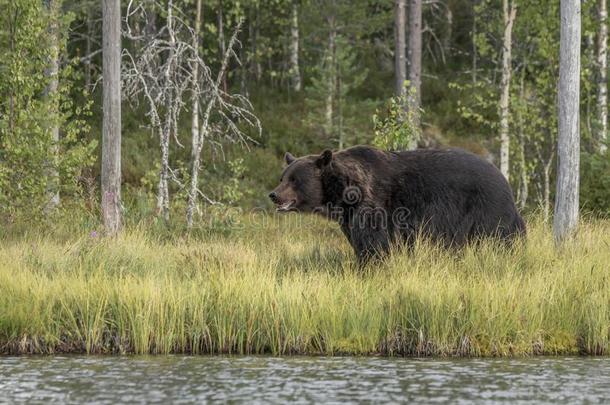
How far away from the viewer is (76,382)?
7.69 meters

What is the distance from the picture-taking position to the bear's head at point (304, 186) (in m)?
11.2

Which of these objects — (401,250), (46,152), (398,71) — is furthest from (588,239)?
(398,71)

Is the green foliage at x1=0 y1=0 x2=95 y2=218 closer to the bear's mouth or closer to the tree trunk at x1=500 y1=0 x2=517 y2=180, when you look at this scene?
the bear's mouth

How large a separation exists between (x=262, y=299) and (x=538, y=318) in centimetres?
255

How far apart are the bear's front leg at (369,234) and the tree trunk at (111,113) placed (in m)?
4.81

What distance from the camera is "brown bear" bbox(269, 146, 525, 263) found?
1094 cm

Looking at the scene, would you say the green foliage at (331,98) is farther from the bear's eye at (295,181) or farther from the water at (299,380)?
the water at (299,380)

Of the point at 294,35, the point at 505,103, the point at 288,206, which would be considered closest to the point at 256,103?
the point at 294,35

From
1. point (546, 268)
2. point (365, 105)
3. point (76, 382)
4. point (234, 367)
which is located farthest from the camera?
point (365, 105)

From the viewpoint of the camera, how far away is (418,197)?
11.0 m

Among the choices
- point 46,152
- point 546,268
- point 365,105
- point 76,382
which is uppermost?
point 365,105

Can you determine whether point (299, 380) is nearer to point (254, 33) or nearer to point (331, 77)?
point (331, 77)

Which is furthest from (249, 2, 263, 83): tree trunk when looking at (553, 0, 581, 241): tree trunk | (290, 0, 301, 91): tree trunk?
(553, 0, 581, 241): tree trunk

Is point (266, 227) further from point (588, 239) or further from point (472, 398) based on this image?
point (472, 398)
